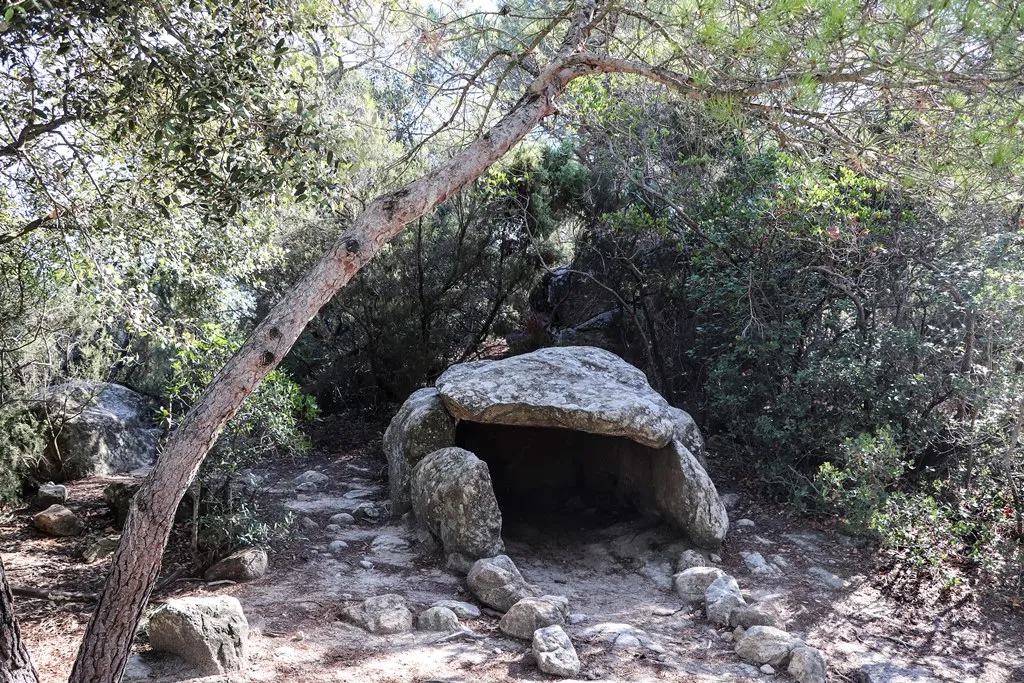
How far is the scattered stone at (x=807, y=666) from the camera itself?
15.0 feet

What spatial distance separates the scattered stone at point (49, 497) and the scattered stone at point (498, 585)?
11.9ft

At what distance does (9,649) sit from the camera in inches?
123

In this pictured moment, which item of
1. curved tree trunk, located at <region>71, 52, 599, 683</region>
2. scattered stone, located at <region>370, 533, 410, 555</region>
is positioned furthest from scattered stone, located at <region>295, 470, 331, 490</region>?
curved tree trunk, located at <region>71, 52, 599, 683</region>

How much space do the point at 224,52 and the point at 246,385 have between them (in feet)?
6.44

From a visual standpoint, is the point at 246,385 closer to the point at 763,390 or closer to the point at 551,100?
the point at 551,100

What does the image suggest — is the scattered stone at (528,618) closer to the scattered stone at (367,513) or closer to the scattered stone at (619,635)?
the scattered stone at (619,635)

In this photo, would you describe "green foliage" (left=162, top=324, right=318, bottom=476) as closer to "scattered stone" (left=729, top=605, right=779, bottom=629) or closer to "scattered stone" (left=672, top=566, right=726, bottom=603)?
"scattered stone" (left=672, top=566, right=726, bottom=603)

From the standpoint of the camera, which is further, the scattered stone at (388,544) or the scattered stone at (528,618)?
the scattered stone at (388,544)

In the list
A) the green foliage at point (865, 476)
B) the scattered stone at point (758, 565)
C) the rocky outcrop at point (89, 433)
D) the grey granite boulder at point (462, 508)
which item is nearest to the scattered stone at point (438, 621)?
the grey granite boulder at point (462, 508)

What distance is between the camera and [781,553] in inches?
251

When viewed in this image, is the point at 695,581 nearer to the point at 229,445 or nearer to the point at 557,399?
the point at 557,399

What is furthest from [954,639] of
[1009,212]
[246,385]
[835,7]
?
[246,385]

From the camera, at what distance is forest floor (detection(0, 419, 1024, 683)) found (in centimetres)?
436

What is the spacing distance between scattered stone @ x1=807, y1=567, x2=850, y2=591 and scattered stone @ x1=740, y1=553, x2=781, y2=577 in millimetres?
257
